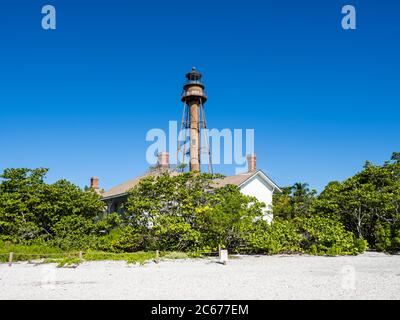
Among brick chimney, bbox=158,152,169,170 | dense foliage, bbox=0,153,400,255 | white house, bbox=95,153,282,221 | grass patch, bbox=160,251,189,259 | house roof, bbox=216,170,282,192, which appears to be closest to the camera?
grass patch, bbox=160,251,189,259

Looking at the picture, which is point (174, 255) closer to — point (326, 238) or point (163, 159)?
point (326, 238)

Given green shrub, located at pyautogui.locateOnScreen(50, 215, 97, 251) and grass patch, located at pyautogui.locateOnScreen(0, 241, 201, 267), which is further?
green shrub, located at pyautogui.locateOnScreen(50, 215, 97, 251)

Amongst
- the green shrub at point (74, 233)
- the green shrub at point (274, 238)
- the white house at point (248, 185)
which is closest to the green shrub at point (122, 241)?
the green shrub at point (74, 233)

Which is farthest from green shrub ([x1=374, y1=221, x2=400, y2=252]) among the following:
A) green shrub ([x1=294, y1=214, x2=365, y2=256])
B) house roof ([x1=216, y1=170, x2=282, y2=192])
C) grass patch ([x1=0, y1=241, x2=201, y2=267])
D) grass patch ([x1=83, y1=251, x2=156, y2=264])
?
grass patch ([x1=83, y1=251, x2=156, y2=264])

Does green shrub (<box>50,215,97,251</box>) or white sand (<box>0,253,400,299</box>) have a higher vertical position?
green shrub (<box>50,215,97,251</box>)

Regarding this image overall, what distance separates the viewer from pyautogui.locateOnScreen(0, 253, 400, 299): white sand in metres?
9.57

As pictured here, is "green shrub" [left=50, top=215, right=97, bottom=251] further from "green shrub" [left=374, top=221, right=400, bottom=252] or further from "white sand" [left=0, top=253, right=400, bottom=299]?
"green shrub" [left=374, top=221, right=400, bottom=252]

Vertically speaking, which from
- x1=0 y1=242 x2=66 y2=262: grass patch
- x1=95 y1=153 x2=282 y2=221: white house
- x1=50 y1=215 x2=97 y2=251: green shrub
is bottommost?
x1=0 y1=242 x2=66 y2=262: grass patch

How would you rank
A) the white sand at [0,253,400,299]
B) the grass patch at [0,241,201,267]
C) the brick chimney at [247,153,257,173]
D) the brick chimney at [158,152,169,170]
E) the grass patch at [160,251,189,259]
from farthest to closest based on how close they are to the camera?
the brick chimney at [158,152,169,170] < the brick chimney at [247,153,257,173] < the grass patch at [160,251,189,259] < the grass patch at [0,241,201,267] < the white sand at [0,253,400,299]

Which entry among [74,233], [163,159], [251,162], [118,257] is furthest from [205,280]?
[163,159]

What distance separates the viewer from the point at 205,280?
39.2ft

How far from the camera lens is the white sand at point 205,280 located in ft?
31.4
